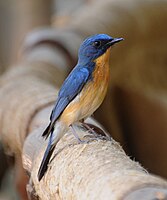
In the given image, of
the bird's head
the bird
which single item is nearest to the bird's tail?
the bird

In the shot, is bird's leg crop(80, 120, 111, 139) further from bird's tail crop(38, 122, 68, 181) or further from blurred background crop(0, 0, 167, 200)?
blurred background crop(0, 0, 167, 200)

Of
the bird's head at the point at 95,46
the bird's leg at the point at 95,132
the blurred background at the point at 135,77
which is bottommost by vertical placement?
the blurred background at the point at 135,77

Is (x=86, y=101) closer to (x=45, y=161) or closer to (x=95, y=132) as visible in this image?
(x=95, y=132)

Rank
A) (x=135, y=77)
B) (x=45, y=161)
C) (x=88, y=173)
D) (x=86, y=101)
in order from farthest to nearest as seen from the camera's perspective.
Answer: (x=135, y=77), (x=86, y=101), (x=45, y=161), (x=88, y=173)

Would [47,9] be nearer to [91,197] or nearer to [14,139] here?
[14,139]

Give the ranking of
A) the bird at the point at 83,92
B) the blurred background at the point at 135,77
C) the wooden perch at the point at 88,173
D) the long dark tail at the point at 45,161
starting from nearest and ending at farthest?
the wooden perch at the point at 88,173, the long dark tail at the point at 45,161, the bird at the point at 83,92, the blurred background at the point at 135,77

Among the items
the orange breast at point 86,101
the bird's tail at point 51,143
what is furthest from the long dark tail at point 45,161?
the orange breast at point 86,101

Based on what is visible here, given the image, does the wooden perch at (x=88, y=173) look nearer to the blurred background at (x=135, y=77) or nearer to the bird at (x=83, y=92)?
the bird at (x=83, y=92)

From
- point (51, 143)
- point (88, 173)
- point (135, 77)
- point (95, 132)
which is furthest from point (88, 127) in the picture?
point (135, 77)

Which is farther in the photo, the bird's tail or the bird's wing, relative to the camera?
the bird's wing
